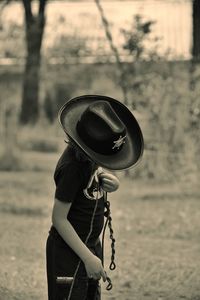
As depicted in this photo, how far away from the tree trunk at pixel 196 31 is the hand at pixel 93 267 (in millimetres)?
7578

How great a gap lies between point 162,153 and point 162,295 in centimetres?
510

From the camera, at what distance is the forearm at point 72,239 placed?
3340mm

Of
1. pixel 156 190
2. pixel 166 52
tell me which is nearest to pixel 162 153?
pixel 156 190

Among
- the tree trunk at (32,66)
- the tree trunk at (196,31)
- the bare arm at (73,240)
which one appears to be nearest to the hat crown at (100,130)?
the bare arm at (73,240)

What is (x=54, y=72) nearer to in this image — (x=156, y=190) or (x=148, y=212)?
(x=156, y=190)

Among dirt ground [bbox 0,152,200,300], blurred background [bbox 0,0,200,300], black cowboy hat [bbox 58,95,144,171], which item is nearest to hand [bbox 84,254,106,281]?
black cowboy hat [bbox 58,95,144,171]

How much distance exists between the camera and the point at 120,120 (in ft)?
11.5

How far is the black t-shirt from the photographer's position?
3.38m

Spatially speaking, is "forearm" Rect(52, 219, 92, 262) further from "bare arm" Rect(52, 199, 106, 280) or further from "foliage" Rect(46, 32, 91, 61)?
"foliage" Rect(46, 32, 91, 61)

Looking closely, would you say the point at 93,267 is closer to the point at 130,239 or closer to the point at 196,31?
the point at 130,239

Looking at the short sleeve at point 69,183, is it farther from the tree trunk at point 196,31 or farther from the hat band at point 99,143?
the tree trunk at point 196,31

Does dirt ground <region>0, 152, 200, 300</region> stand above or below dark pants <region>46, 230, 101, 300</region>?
below

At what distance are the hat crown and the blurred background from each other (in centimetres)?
228

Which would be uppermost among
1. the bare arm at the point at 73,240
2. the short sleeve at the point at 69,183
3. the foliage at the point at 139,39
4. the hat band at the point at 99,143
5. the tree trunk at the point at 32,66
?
the hat band at the point at 99,143
